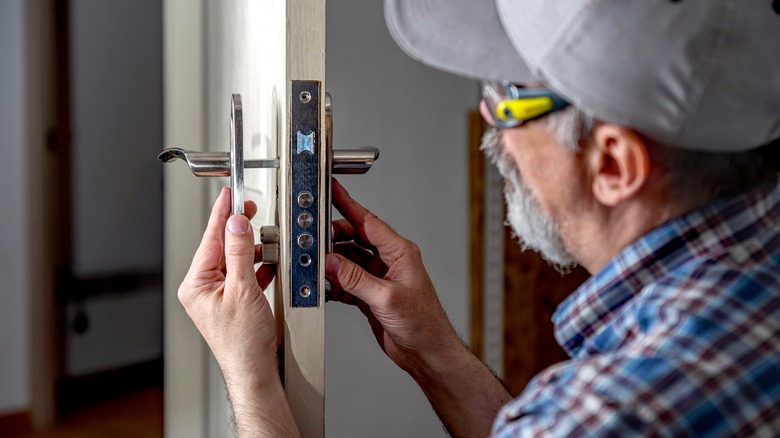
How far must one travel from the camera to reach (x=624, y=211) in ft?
2.36

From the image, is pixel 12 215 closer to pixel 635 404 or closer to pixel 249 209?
pixel 249 209

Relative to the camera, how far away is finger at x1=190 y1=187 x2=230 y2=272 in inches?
32.6

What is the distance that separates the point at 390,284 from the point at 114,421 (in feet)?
8.32

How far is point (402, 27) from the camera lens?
77 centimetres

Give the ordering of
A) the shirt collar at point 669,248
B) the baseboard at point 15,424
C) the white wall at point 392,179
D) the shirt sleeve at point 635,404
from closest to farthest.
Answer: the shirt sleeve at point 635,404 < the shirt collar at point 669,248 < the white wall at point 392,179 < the baseboard at point 15,424

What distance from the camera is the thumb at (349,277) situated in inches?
32.3

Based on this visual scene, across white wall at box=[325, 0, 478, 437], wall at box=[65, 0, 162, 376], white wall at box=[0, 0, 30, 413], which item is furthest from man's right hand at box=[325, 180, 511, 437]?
white wall at box=[0, 0, 30, 413]

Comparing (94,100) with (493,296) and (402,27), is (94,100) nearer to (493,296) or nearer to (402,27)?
(493,296)

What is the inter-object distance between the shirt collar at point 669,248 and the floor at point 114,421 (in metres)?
2.59

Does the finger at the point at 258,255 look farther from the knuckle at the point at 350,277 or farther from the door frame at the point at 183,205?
the door frame at the point at 183,205

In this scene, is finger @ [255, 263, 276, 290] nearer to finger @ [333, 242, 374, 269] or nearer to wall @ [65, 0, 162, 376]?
finger @ [333, 242, 374, 269]

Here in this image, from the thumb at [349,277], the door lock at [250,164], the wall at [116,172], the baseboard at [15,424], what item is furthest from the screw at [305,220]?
the baseboard at [15,424]

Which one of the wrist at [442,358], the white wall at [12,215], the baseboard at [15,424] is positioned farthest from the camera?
the baseboard at [15,424]

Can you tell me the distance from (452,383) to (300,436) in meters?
0.29
